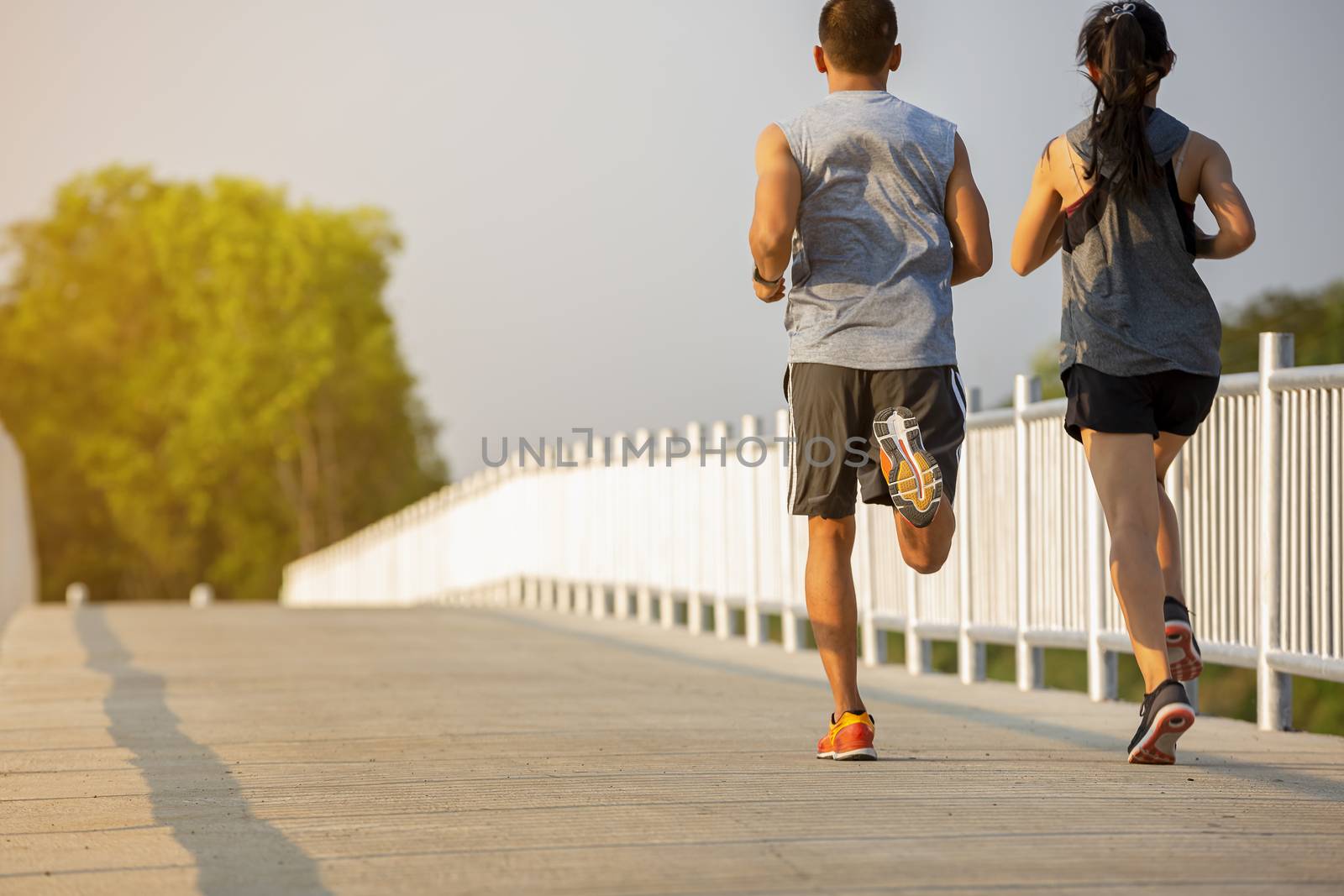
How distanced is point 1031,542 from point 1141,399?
3809 mm

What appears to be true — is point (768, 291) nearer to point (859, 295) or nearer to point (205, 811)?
point (859, 295)

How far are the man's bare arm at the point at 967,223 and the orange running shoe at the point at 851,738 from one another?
4.26ft

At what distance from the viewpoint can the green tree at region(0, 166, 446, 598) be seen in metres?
64.3

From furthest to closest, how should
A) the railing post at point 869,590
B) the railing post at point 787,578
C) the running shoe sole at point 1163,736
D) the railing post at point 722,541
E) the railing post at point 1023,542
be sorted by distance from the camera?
the railing post at point 722,541 < the railing post at point 787,578 < the railing post at point 869,590 < the railing post at point 1023,542 < the running shoe sole at point 1163,736

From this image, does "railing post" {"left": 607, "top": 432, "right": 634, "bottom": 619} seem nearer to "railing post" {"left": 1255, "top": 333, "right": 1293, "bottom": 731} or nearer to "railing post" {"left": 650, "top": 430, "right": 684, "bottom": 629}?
"railing post" {"left": 650, "top": 430, "right": 684, "bottom": 629}

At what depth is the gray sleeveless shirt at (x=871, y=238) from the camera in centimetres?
580

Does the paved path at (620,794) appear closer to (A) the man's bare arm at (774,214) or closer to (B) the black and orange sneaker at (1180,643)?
(B) the black and orange sneaker at (1180,643)

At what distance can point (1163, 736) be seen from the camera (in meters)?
5.68

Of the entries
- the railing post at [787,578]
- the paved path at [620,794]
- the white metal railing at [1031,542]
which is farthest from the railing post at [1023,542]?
the railing post at [787,578]

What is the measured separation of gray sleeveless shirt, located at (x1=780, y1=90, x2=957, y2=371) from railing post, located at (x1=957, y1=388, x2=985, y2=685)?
4274 millimetres

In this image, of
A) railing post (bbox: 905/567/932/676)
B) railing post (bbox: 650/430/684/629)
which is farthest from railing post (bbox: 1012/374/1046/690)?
railing post (bbox: 650/430/684/629)

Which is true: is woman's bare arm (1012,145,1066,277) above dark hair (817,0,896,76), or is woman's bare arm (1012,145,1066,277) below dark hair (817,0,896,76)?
below

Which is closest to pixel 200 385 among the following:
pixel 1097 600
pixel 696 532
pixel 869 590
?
pixel 696 532

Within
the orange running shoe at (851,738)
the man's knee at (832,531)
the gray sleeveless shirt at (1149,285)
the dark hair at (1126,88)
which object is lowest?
the orange running shoe at (851,738)
